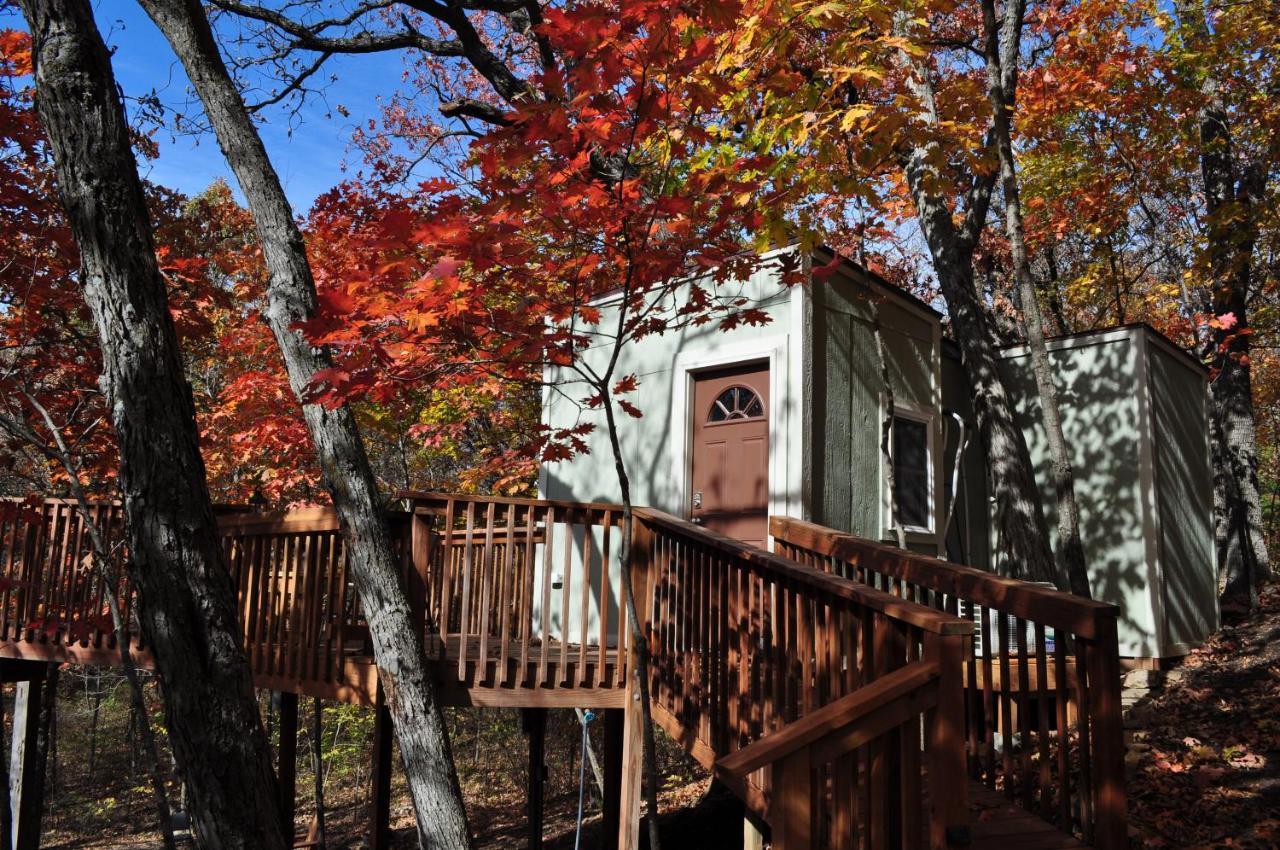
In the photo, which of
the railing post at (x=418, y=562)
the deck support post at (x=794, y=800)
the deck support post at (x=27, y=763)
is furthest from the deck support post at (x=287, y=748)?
the deck support post at (x=794, y=800)

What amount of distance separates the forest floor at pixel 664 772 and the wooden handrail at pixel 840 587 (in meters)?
3.02

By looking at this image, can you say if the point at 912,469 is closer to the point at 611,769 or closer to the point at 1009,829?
the point at 611,769

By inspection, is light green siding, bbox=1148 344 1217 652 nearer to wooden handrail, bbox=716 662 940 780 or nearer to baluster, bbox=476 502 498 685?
baluster, bbox=476 502 498 685

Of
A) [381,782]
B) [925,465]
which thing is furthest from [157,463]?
[925,465]

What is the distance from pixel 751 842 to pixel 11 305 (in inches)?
277

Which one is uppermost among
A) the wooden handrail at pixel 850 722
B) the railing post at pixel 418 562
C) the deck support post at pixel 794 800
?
the railing post at pixel 418 562

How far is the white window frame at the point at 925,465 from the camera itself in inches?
296

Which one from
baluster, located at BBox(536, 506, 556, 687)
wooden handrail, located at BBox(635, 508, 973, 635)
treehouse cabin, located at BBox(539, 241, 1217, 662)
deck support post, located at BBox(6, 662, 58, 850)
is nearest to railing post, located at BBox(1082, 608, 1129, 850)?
wooden handrail, located at BBox(635, 508, 973, 635)

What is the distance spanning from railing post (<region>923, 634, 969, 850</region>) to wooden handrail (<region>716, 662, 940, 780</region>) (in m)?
0.04

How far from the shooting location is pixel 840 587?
3.28 meters

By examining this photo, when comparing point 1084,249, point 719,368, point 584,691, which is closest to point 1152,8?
point 1084,249

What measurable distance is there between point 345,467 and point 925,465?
536 centimetres

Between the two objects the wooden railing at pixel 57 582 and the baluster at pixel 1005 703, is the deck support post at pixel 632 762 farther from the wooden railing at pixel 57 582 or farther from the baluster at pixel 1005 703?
the wooden railing at pixel 57 582

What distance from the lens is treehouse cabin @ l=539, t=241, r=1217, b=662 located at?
275 inches
